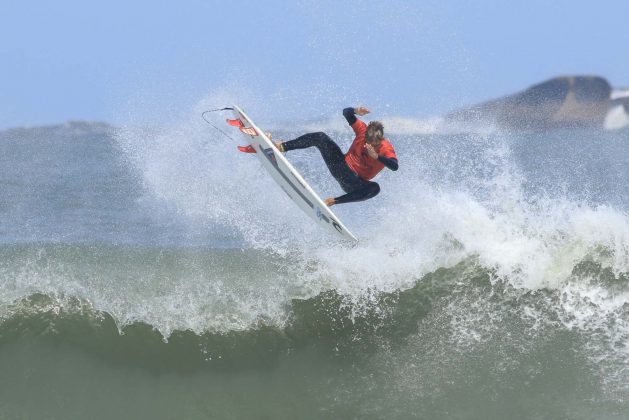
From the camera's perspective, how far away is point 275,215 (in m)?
8.73

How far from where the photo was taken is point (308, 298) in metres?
7.37

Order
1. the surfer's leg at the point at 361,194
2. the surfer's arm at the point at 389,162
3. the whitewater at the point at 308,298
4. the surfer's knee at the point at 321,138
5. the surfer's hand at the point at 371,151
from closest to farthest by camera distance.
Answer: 1. the whitewater at the point at 308,298
2. the surfer's arm at the point at 389,162
3. the surfer's hand at the point at 371,151
4. the surfer's leg at the point at 361,194
5. the surfer's knee at the point at 321,138

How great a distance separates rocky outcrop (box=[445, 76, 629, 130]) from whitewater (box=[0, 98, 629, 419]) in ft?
23.8

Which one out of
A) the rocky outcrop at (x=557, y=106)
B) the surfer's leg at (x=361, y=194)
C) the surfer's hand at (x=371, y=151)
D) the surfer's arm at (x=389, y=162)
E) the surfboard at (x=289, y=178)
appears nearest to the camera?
the surfer's arm at (x=389, y=162)

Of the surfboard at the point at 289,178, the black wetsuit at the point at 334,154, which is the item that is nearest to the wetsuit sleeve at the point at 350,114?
the black wetsuit at the point at 334,154

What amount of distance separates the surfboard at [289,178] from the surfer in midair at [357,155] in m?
0.11

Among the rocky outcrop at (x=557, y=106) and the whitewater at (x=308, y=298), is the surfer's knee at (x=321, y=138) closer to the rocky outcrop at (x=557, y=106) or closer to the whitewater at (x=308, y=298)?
the whitewater at (x=308, y=298)

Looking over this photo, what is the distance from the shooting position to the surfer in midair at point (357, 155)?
21.7 feet

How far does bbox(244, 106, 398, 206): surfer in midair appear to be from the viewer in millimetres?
6609

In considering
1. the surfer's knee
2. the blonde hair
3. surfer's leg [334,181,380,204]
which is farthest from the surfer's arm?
the surfer's knee

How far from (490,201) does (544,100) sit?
10.4 m

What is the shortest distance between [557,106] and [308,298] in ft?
42.0

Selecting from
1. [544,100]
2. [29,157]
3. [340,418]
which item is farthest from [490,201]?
[544,100]

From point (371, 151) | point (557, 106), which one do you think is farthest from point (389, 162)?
point (557, 106)
